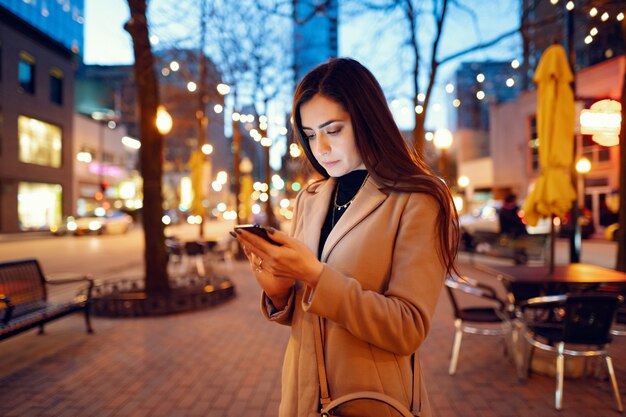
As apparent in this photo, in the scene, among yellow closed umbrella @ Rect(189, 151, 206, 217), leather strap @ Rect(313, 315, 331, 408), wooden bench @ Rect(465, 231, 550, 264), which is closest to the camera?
leather strap @ Rect(313, 315, 331, 408)

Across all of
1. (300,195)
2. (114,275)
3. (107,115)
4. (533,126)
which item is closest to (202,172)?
(114,275)

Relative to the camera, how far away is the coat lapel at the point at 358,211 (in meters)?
1.42

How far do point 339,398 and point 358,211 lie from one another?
1.83 feet

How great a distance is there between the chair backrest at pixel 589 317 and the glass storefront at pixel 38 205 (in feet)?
100.0

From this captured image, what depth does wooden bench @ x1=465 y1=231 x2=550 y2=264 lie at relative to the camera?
11570 mm

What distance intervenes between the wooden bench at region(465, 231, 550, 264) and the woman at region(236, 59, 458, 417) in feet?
37.2

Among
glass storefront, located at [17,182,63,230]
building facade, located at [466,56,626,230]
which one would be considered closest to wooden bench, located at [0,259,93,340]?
building facade, located at [466,56,626,230]

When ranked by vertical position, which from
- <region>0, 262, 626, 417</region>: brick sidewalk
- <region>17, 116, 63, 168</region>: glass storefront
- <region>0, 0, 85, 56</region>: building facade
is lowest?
<region>0, 262, 626, 417</region>: brick sidewalk

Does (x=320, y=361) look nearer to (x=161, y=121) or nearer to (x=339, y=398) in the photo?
(x=339, y=398)

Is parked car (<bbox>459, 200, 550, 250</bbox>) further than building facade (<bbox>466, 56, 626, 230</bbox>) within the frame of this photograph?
No

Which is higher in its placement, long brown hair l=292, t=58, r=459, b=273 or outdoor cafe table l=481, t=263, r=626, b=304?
long brown hair l=292, t=58, r=459, b=273

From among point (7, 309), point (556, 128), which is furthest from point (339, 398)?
point (556, 128)

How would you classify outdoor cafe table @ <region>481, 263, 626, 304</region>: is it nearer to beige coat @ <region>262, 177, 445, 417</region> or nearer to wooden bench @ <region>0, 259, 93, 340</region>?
beige coat @ <region>262, 177, 445, 417</region>

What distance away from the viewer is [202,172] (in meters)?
15.2
